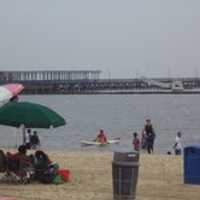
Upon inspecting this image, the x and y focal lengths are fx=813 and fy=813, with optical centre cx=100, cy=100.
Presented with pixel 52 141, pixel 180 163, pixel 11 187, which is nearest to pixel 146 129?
pixel 180 163

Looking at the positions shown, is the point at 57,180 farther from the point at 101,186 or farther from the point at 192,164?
the point at 192,164

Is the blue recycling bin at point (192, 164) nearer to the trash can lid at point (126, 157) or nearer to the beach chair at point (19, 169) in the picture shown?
the trash can lid at point (126, 157)

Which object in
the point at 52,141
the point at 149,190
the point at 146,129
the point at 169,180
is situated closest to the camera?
the point at 149,190

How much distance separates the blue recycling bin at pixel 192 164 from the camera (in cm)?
1870

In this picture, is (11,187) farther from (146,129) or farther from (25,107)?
(146,129)

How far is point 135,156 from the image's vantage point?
16.0 meters

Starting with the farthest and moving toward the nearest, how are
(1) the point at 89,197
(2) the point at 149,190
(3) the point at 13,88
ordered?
(3) the point at 13,88, (2) the point at 149,190, (1) the point at 89,197

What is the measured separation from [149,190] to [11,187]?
3.13 meters

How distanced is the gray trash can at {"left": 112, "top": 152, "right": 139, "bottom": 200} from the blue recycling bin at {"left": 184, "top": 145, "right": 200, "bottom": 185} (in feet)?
9.72

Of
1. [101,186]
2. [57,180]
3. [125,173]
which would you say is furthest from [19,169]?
[125,173]

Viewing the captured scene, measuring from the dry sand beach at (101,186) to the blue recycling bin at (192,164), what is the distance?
256 millimetres

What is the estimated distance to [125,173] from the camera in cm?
1600

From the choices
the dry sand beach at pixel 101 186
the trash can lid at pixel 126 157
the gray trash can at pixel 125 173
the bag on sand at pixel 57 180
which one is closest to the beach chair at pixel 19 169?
the dry sand beach at pixel 101 186

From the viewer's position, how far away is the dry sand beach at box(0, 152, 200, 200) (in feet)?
56.9
